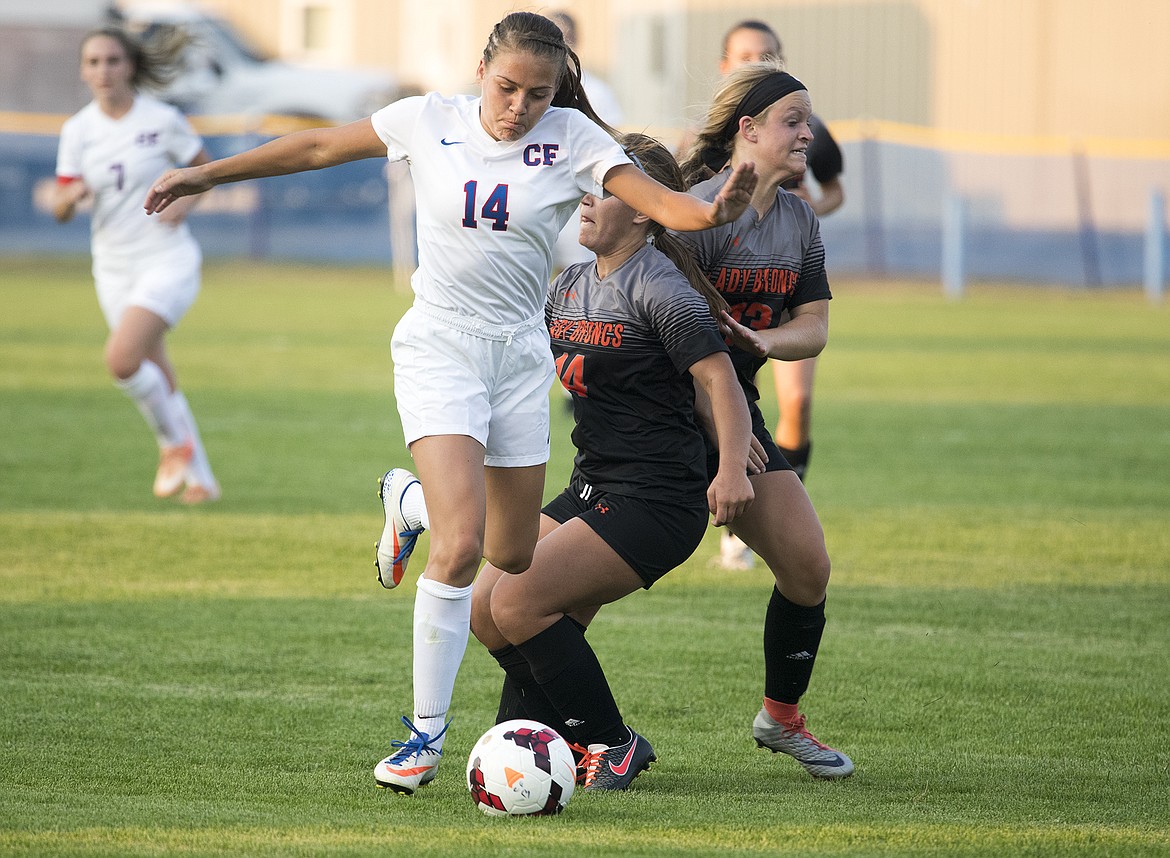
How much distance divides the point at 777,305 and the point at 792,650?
3.34 feet

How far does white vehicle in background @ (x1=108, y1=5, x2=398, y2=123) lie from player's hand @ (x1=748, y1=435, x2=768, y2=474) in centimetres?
2757

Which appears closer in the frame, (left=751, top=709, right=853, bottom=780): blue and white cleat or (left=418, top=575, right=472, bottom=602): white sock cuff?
(left=418, top=575, right=472, bottom=602): white sock cuff

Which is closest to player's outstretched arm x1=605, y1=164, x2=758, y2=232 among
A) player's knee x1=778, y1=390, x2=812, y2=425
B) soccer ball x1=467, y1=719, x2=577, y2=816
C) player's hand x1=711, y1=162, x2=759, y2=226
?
player's hand x1=711, y1=162, x2=759, y2=226

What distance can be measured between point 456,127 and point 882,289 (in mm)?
23574

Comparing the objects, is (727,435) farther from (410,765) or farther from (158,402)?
(158,402)

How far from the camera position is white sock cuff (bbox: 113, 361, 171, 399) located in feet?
29.8

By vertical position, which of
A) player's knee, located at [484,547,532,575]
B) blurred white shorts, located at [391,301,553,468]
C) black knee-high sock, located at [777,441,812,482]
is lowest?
black knee-high sock, located at [777,441,812,482]

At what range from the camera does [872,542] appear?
834 centimetres

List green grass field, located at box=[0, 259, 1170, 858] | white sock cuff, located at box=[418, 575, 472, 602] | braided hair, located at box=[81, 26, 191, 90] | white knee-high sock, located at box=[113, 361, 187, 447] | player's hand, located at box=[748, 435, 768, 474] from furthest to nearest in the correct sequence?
1. braided hair, located at box=[81, 26, 191, 90]
2. white knee-high sock, located at box=[113, 361, 187, 447]
3. player's hand, located at box=[748, 435, 768, 474]
4. white sock cuff, located at box=[418, 575, 472, 602]
5. green grass field, located at box=[0, 259, 1170, 858]

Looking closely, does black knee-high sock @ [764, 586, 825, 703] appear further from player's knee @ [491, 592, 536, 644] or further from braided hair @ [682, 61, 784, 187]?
braided hair @ [682, 61, 784, 187]

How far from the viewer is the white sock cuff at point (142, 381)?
29.8 feet

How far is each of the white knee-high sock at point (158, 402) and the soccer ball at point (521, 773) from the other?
5.47 m

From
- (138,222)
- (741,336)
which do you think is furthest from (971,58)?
(741,336)

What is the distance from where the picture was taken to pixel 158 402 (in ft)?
30.3
